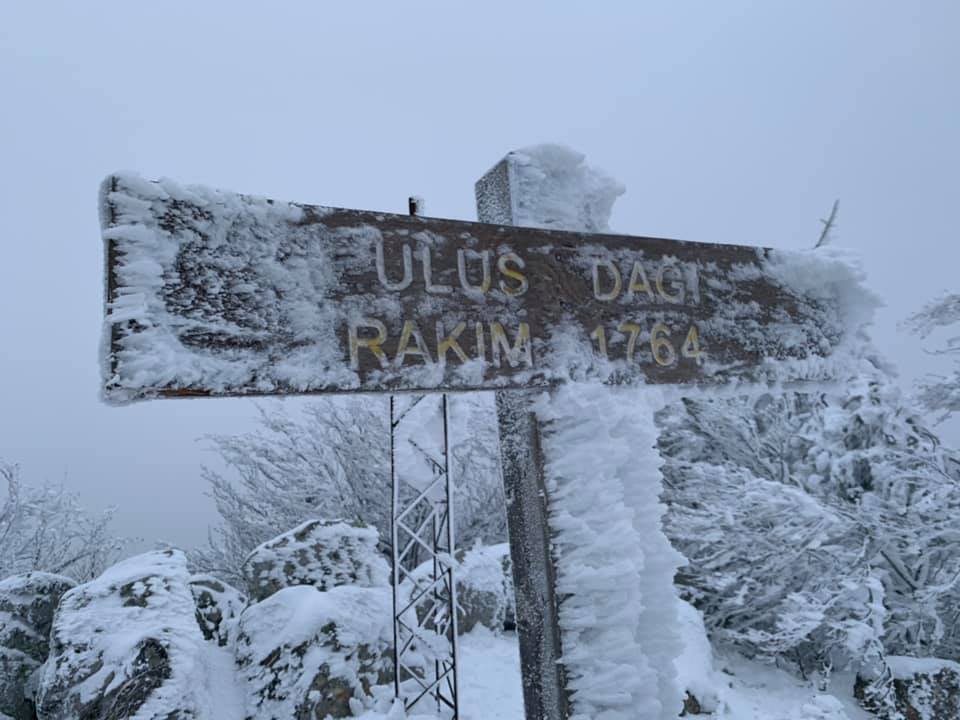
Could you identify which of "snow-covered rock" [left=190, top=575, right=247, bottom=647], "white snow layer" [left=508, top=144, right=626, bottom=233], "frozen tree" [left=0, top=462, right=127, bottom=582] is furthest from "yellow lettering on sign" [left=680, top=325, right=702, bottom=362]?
"frozen tree" [left=0, top=462, right=127, bottom=582]

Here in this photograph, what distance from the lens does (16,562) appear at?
510 inches

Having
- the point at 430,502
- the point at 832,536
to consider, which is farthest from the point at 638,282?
the point at 832,536

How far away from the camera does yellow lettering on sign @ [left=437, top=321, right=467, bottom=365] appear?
1.12 m

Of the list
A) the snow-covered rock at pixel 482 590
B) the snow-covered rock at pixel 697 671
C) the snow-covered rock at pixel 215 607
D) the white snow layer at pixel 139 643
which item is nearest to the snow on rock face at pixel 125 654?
the white snow layer at pixel 139 643

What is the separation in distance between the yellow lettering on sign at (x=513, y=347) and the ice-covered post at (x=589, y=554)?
10 centimetres

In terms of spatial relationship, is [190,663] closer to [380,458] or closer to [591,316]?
[591,316]

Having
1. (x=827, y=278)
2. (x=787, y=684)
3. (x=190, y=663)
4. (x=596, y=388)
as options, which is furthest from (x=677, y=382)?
(x=787, y=684)

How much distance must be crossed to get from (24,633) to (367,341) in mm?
8108

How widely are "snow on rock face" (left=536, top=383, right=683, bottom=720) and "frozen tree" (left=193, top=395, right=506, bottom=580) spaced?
A: 39.6 ft

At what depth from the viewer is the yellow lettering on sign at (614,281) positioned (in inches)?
51.6

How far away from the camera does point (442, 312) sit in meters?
1.14

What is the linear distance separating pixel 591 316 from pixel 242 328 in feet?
2.17

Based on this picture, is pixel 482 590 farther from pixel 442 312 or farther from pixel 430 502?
pixel 442 312

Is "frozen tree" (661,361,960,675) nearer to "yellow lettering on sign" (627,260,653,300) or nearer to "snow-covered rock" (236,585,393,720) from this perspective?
"snow-covered rock" (236,585,393,720)
